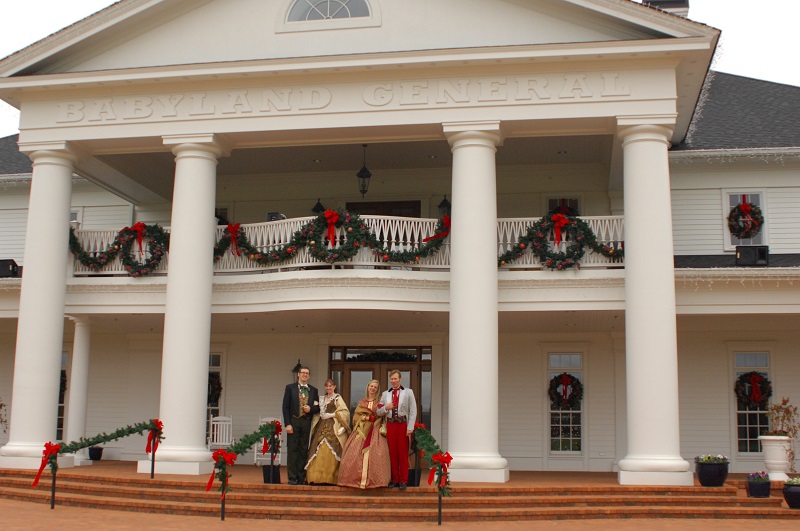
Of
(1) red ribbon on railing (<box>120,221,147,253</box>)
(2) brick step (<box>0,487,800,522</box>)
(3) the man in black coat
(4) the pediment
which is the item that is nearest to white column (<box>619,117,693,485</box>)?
(2) brick step (<box>0,487,800,522</box>)

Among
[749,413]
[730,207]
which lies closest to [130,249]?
[730,207]

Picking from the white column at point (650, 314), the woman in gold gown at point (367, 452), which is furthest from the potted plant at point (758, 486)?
the woman in gold gown at point (367, 452)

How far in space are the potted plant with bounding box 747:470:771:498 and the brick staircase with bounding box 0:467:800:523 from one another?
283 millimetres

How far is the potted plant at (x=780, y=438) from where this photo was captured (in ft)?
55.1

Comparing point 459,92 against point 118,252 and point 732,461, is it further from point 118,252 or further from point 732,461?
point 732,461

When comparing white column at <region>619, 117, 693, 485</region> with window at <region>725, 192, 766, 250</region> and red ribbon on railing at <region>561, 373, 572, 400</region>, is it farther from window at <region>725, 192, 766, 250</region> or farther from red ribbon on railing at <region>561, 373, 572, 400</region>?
window at <region>725, 192, 766, 250</region>

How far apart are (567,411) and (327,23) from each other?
9.56 metres

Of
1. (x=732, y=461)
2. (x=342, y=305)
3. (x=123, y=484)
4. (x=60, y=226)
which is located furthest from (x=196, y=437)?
(x=732, y=461)

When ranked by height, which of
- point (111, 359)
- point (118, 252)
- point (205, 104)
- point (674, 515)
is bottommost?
point (674, 515)

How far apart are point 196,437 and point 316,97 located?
654cm

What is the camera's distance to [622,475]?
15.6 metres

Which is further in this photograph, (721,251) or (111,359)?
(111,359)

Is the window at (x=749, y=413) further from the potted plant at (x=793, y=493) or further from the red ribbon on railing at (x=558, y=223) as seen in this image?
the potted plant at (x=793, y=493)

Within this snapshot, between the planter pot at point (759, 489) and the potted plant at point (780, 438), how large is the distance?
2.20 metres
